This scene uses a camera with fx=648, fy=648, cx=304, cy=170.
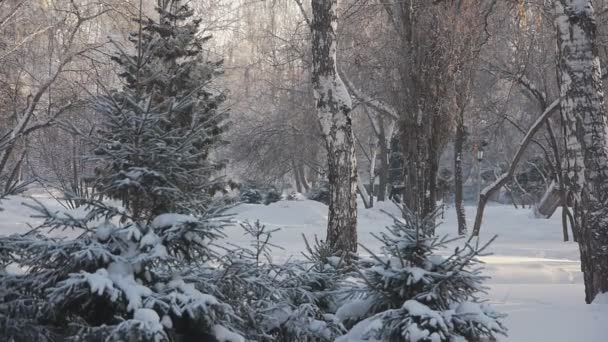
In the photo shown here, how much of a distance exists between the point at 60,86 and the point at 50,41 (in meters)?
1.89

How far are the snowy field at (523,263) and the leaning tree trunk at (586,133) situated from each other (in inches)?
23.5

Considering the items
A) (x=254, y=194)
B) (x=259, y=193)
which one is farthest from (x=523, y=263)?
(x=259, y=193)

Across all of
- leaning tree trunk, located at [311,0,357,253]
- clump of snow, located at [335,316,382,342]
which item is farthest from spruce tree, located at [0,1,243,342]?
leaning tree trunk, located at [311,0,357,253]

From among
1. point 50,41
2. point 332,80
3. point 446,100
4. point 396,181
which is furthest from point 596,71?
point 396,181

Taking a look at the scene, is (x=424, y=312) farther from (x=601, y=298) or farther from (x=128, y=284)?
(x=601, y=298)

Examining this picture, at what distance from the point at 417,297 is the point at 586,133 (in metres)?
4.02

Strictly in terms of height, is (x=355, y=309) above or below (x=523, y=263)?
above

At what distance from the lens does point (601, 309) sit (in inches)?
246

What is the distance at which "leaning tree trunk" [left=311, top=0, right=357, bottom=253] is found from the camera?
902cm

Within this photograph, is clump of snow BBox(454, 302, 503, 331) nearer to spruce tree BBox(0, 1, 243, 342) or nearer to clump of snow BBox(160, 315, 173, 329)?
spruce tree BBox(0, 1, 243, 342)

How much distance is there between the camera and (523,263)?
39.5 feet

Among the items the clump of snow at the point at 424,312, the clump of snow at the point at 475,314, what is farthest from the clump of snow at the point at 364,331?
the clump of snow at the point at 475,314

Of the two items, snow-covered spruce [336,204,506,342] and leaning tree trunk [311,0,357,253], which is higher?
leaning tree trunk [311,0,357,253]

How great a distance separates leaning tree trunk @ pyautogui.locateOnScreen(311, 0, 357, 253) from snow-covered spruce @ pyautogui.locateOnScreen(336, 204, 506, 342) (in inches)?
194
